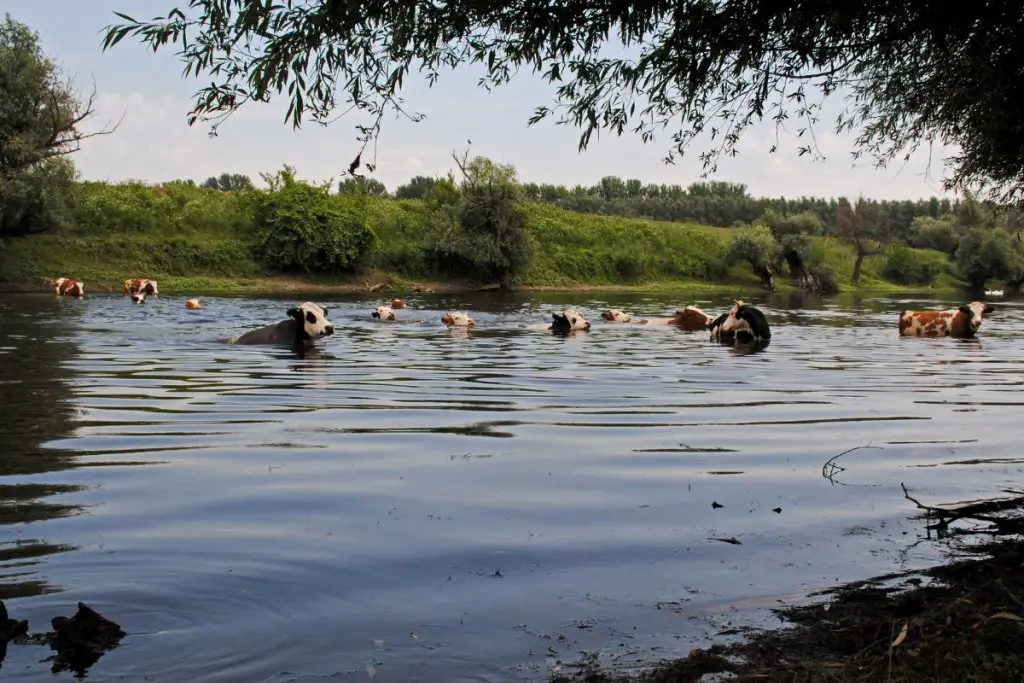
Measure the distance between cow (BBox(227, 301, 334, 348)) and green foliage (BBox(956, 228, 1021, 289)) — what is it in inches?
2567

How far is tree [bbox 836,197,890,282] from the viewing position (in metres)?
91.2

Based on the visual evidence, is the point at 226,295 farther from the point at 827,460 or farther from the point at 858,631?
the point at 858,631

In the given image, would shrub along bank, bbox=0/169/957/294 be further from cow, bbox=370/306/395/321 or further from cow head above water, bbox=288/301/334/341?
cow head above water, bbox=288/301/334/341

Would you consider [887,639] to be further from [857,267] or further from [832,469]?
[857,267]

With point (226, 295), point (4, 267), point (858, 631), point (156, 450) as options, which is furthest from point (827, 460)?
point (4, 267)

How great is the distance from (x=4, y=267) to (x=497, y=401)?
42.8m

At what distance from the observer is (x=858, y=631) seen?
4293 millimetres

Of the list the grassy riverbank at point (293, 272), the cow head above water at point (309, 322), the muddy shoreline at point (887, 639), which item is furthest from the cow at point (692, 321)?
the grassy riverbank at point (293, 272)

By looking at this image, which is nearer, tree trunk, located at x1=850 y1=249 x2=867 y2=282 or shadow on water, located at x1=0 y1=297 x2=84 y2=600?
shadow on water, located at x1=0 y1=297 x2=84 y2=600

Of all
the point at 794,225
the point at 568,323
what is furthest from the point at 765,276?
the point at 568,323

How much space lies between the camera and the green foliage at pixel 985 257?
7706 cm

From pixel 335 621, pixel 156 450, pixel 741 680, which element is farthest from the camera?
pixel 156 450

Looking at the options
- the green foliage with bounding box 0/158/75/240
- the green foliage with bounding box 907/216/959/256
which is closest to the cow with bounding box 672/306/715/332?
the green foliage with bounding box 0/158/75/240

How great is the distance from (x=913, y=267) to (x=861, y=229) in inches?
256
